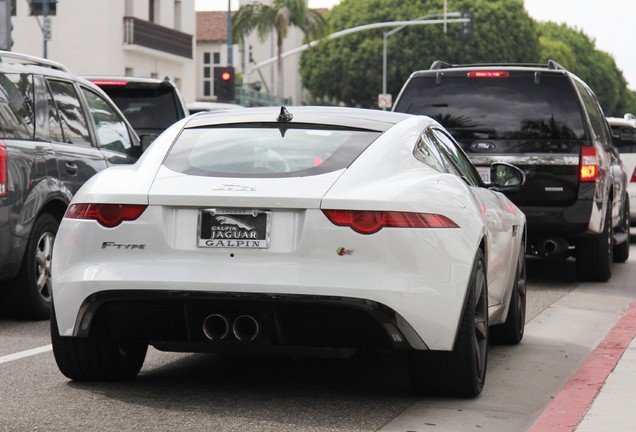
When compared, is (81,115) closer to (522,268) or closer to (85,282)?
(522,268)

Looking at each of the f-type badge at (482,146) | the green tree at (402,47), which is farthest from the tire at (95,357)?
the green tree at (402,47)

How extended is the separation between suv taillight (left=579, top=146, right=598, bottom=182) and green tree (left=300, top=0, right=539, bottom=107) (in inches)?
2975

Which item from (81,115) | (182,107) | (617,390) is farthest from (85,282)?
(182,107)

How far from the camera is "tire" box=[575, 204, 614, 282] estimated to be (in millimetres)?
13305

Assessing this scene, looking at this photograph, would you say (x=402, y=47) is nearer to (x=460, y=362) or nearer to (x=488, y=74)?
(x=488, y=74)

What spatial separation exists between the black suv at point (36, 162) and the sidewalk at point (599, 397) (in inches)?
151

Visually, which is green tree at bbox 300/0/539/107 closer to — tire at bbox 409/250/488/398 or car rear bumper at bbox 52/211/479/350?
tire at bbox 409/250/488/398

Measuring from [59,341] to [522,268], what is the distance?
11.0ft

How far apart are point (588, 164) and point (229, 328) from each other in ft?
23.0

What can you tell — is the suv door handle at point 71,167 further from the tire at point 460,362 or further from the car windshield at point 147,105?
the car windshield at point 147,105

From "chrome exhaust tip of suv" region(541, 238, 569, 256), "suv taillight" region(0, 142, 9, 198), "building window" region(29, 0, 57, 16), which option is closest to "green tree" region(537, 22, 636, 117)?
"building window" region(29, 0, 57, 16)

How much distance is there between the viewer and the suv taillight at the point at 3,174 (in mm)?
A: 9188

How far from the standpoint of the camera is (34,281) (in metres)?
9.79

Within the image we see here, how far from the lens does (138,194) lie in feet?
20.7
